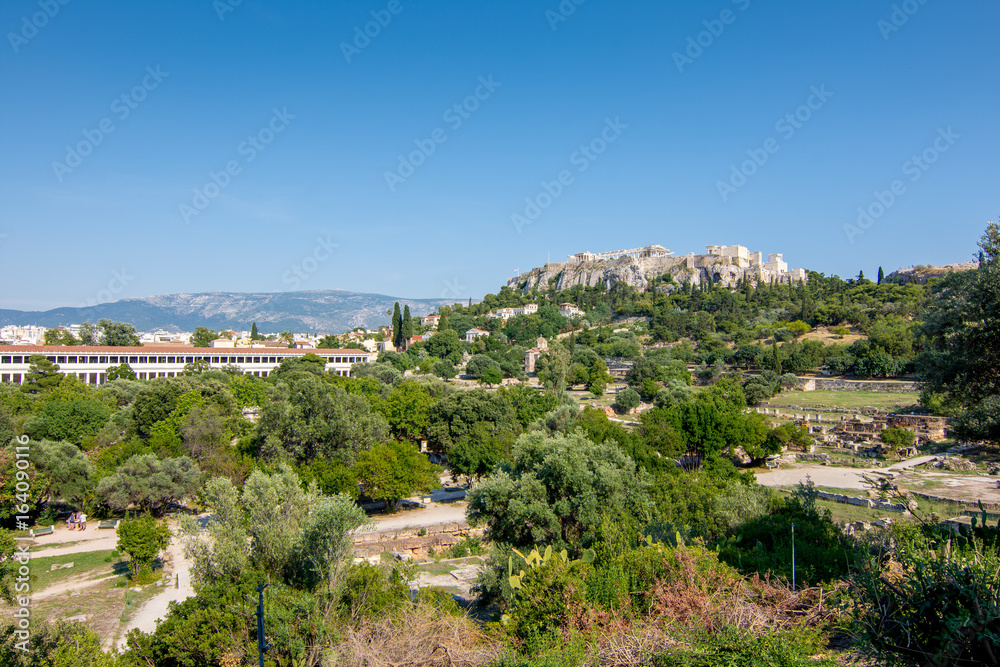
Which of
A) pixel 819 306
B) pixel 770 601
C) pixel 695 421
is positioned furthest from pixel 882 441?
pixel 819 306

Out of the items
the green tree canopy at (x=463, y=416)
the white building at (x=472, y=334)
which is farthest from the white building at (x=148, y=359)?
the green tree canopy at (x=463, y=416)

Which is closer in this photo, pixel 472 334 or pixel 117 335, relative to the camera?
pixel 117 335

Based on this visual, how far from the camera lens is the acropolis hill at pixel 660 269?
108750mm

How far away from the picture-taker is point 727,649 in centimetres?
576

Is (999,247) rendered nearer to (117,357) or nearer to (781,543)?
(781,543)

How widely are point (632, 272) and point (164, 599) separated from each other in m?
113

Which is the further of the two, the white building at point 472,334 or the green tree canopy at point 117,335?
the white building at point 472,334

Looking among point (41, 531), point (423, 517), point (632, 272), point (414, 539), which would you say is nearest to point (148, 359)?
point (41, 531)

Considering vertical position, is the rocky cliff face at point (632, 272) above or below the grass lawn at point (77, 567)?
above

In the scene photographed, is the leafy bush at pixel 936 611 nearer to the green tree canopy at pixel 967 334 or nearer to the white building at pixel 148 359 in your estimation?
the green tree canopy at pixel 967 334

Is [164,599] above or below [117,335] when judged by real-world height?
below

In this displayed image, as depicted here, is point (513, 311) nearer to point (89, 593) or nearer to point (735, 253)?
Result: point (735, 253)

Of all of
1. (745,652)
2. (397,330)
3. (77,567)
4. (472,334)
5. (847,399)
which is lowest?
(77,567)

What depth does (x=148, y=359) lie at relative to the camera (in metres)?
52.6
